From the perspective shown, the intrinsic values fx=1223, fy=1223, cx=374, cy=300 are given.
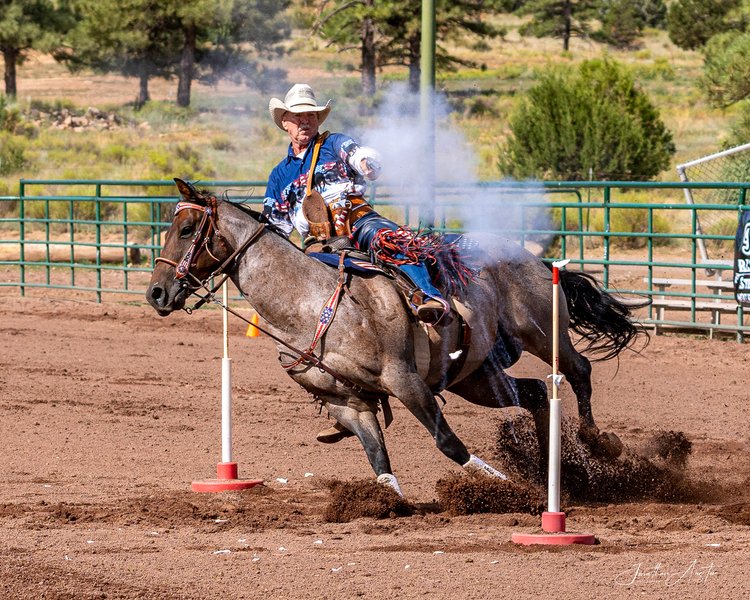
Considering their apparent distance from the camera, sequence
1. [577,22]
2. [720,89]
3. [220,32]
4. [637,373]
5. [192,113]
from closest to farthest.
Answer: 1. [637,373]
2. [720,89]
3. [220,32]
4. [192,113]
5. [577,22]

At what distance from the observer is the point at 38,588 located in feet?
15.2

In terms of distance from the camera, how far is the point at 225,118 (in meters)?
46.3

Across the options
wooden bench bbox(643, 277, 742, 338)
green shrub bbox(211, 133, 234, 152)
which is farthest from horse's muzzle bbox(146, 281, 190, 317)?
green shrub bbox(211, 133, 234, 152)

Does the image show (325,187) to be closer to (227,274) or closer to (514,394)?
(227,274)

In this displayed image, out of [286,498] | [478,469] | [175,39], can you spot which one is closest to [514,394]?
[478,469]

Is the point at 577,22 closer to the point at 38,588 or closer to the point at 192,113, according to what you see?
the point at 192,113

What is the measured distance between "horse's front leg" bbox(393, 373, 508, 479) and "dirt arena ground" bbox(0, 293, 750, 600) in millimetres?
305

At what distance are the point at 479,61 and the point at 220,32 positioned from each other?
91.8 ft

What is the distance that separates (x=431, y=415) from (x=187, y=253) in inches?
59.3

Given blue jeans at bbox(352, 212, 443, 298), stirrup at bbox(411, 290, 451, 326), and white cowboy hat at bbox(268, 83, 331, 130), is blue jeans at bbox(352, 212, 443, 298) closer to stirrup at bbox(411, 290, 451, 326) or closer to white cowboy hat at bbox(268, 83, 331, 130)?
stirrup at bbox(411, 290, 451, 326)

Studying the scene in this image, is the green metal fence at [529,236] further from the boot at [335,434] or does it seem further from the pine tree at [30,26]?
the pine tree at [30,26]

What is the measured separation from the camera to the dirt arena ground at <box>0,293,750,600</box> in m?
4.73

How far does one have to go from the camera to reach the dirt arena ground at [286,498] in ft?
15.5

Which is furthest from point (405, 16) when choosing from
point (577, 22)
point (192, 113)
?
point (577, 22)
